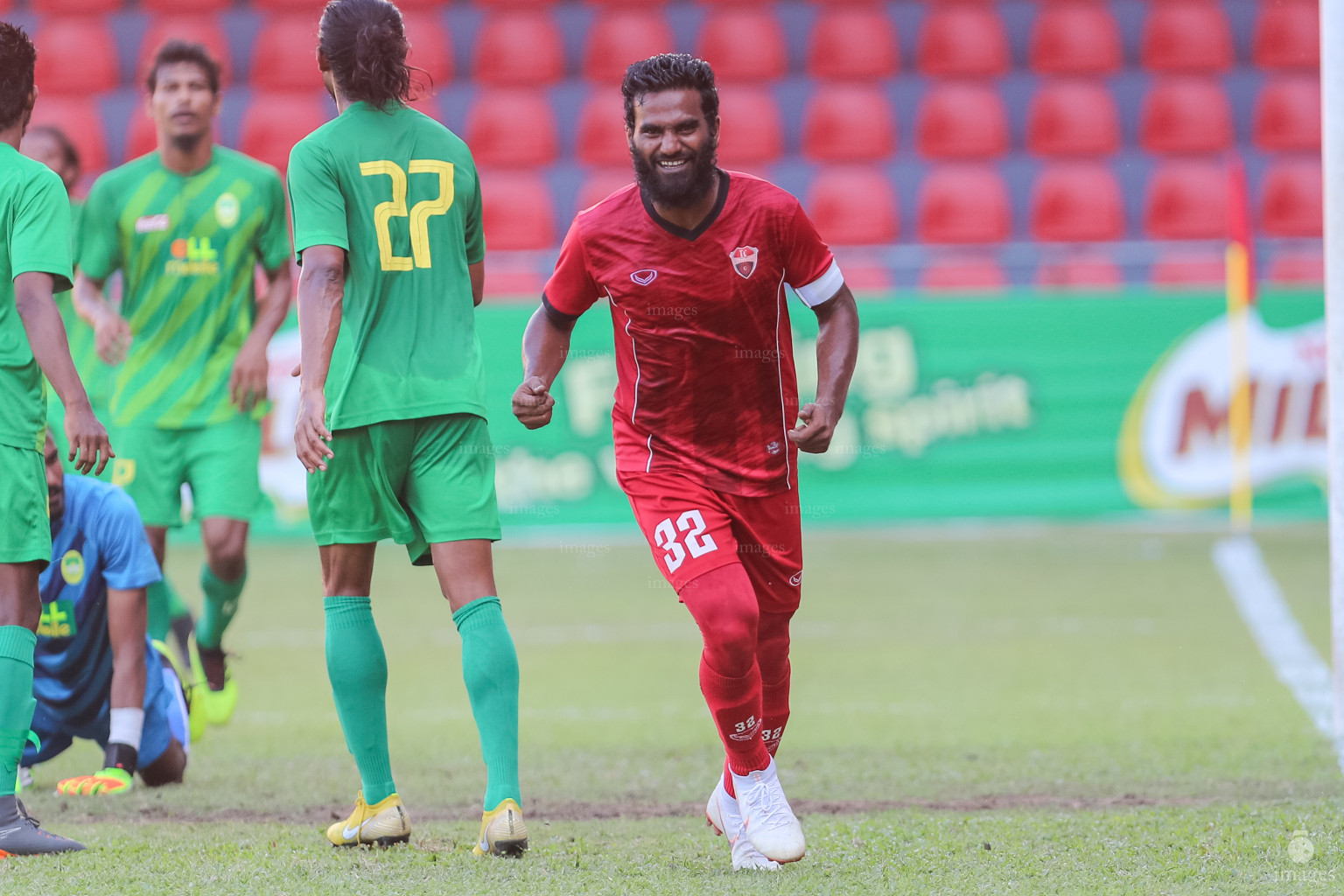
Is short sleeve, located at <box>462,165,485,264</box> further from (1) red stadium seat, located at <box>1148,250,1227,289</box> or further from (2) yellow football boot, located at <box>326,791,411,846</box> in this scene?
(1) red stadium seat, located at <box>1148,250,1227,289</box>

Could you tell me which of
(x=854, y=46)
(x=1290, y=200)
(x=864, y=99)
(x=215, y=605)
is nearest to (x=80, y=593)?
(x=215, y=605)

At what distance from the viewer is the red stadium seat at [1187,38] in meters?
15.5

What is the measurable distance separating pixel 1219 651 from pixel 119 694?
199 inches

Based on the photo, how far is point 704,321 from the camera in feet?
12.5

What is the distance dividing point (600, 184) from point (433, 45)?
8.82ft

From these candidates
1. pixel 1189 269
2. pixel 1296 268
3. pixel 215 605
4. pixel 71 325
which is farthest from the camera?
pixel 1189 269

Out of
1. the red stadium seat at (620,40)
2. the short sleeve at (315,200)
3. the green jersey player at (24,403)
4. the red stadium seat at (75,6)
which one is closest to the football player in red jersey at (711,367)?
the short sleeve at (315,200)

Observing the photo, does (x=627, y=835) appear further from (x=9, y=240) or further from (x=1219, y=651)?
(x=1219, y=651)

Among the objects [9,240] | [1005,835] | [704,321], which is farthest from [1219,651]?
[9,240]

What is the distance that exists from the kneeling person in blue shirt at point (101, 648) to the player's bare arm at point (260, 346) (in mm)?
719

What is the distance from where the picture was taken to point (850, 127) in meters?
15.2

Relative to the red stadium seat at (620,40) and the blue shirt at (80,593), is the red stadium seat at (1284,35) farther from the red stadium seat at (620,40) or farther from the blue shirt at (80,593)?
the blue shirt at (80,593)

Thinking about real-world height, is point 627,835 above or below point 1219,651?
above

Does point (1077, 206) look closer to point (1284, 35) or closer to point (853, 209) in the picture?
point (853, 209)
